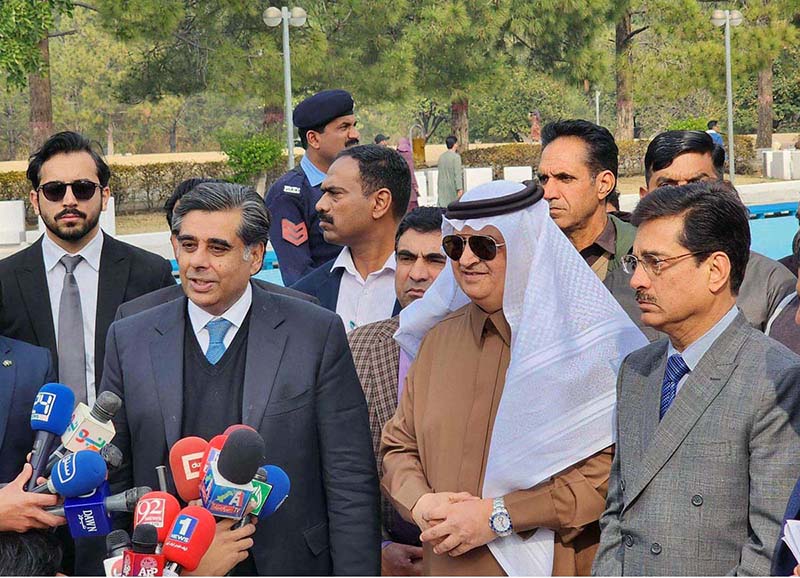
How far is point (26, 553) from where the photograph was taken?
3.47m

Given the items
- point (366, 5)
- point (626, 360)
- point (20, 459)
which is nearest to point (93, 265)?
point (20, 459)

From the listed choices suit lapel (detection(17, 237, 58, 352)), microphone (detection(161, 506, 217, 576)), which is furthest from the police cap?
microphone (detection(161, 506, 217, 576))

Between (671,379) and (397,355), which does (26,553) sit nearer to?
(397,355)

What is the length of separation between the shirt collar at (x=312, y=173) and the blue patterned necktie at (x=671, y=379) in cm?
325

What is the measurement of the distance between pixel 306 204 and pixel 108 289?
5.07ft

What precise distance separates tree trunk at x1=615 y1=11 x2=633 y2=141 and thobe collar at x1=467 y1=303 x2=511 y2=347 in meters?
32.9

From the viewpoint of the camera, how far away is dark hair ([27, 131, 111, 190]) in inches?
191

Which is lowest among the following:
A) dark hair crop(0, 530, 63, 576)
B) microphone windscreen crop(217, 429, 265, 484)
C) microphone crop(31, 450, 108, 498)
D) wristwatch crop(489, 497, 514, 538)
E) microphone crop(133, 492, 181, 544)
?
dark hair crop(0, 530, 63, 576)

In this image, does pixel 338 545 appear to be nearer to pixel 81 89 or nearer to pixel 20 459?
pixel 20 459

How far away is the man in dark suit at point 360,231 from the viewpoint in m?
5.08

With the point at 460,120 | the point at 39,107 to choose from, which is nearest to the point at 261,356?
the point at 39,107

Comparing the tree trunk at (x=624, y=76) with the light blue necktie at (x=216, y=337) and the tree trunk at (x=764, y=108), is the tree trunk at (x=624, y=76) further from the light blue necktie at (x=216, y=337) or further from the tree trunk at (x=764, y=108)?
the light blue necktie at (x=216, y=337)

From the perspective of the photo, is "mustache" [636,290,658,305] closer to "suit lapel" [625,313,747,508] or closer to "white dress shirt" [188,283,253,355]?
"suit lapel" [625,313,747,508]

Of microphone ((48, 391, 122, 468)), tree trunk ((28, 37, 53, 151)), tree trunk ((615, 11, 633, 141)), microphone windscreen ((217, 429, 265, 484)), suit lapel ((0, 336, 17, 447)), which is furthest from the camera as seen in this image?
tree trunk ((615, 11, 633, 141))
